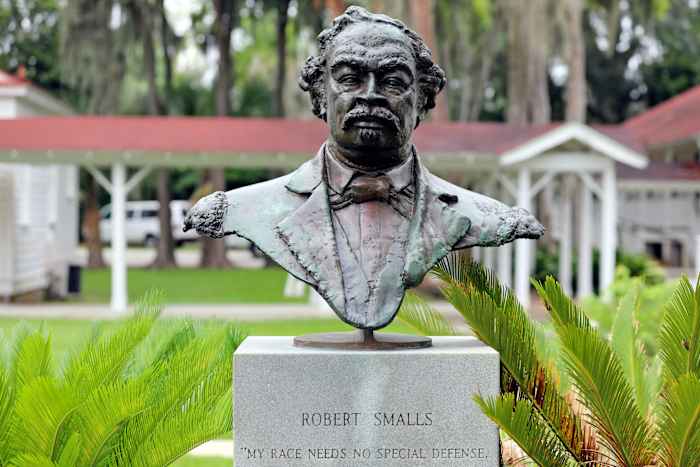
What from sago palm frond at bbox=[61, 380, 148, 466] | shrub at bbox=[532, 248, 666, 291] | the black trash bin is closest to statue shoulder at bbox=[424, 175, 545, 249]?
sago palm frond at bbox=[61, 380, 148, 466]

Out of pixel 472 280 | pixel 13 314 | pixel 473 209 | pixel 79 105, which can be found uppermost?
pixel 79 105

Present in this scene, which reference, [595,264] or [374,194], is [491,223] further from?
[595,264]

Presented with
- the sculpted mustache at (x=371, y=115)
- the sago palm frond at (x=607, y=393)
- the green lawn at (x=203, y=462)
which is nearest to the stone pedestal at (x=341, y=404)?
the sago palm frond at (x=607, y=393)

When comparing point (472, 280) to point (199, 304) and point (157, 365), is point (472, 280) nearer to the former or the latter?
point (157, 365)

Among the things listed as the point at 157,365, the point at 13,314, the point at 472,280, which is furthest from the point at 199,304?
the point at 472,280

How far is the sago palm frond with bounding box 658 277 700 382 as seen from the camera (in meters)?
5.00

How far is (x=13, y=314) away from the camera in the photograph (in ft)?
56.3

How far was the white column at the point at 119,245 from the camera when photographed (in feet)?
56.2

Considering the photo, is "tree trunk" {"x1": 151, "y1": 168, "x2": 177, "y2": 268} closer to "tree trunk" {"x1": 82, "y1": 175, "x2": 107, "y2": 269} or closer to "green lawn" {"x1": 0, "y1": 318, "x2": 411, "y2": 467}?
"tree trunk" {"x1": 82, "y1": 175, "x2": 107, "y2": 269}

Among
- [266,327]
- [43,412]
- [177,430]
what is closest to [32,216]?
[266,327]

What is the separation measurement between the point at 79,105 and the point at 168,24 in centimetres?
679

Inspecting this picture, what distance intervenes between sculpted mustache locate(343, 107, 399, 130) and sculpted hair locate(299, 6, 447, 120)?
398mm

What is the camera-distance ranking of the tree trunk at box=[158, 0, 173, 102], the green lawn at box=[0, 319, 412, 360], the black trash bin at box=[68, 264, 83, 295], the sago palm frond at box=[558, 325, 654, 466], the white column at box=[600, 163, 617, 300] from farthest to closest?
the tree trunk at box=[158, 0, 173, 102] < the black trash bin at box=[68, 264, 83, 295] < the white column at box=[600, 163, 617, 300] < the green lawn at box=[0, 319, 412, 360] < the sago palm frond at box=[558, 325, 654, 466]

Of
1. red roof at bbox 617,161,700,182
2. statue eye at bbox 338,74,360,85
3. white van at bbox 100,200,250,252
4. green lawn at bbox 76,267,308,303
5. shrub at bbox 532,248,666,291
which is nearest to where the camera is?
statue eye at bbox 338,74,360,85
